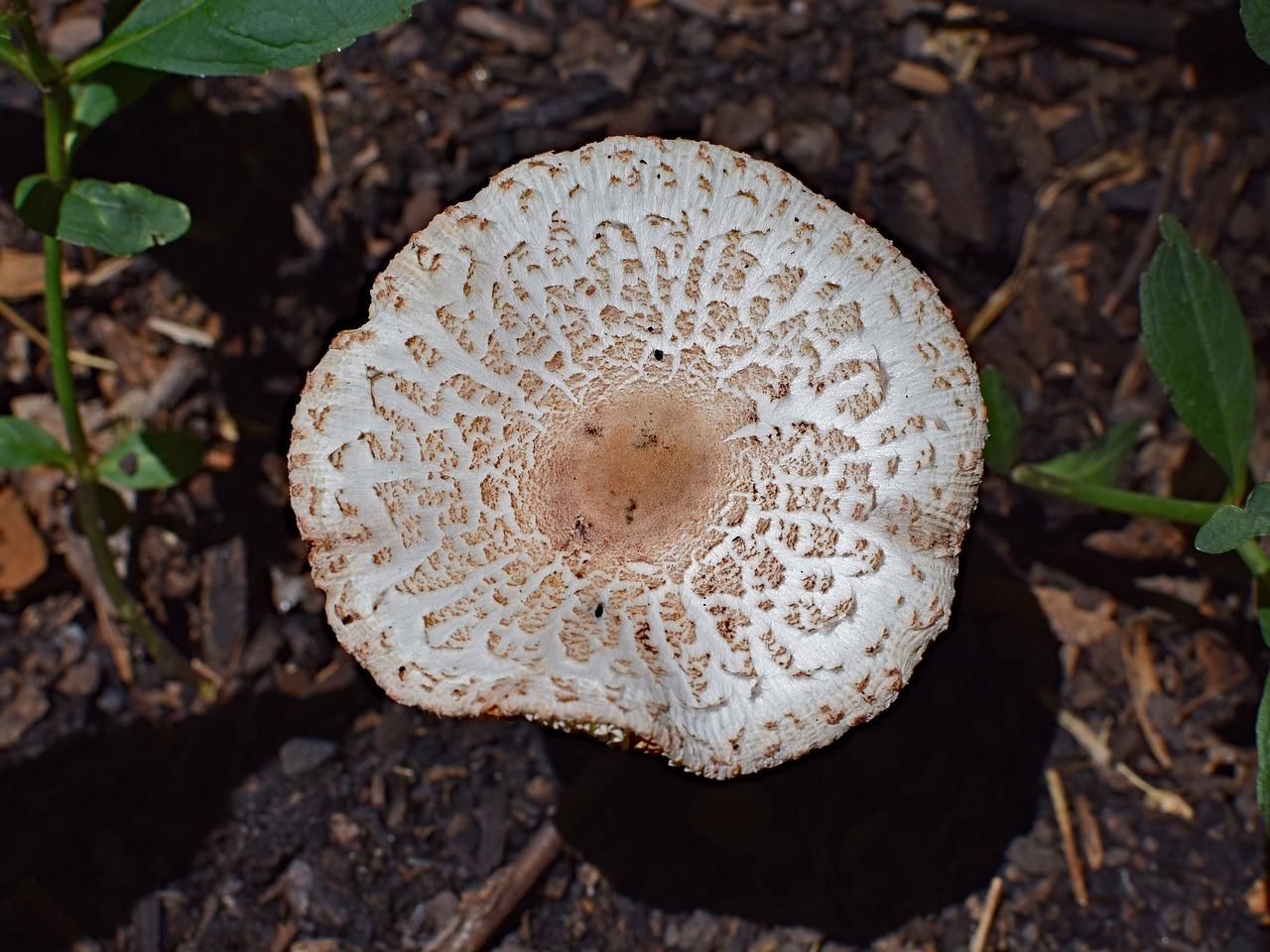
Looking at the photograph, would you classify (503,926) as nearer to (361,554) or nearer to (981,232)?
(361,554)

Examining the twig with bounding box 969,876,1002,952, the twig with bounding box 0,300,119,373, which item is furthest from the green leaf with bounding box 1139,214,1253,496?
the twig with bounding box 0,300,119,373

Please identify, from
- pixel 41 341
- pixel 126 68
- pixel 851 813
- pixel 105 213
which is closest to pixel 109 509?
pixel 41 341

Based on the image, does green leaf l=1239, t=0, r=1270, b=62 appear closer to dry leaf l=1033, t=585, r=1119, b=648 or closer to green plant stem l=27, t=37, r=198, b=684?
dry leaf l=1033, t=585, r=1119, b=648

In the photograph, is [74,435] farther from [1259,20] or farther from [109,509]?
[1259,20]

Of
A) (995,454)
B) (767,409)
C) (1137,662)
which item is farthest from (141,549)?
(1137,662)

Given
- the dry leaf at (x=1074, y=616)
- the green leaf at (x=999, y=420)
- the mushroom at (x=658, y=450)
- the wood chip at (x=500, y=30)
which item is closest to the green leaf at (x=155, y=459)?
the mushroom at (x=658, y=450)

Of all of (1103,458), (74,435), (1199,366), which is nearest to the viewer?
(1199,366)
